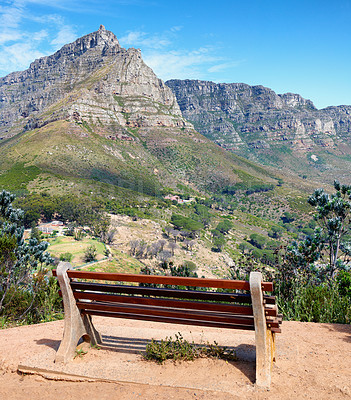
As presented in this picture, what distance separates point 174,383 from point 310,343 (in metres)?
1.57

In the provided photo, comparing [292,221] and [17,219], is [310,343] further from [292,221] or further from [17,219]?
[292,221]

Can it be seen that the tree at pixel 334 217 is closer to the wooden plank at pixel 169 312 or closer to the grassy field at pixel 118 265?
the wooden plank at pixel 169 312

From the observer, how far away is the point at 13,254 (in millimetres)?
4969

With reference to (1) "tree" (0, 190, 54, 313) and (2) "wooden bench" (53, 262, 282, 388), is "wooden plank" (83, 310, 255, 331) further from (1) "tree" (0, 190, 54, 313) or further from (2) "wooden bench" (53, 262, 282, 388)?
(1) "tree" (0, 190, 54, 313)

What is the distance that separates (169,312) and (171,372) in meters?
0.51

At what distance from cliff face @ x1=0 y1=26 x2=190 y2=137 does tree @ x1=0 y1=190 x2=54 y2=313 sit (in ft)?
288

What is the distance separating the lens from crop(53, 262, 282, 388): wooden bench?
230 cm

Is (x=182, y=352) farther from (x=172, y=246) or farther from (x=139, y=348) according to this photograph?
(x=172, y=246)

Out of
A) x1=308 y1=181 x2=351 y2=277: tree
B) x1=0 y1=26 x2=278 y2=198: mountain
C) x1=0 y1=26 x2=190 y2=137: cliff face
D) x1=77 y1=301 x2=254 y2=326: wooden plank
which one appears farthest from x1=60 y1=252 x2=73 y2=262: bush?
x1=0 y1=26 x2=190 y2=137: cliff face

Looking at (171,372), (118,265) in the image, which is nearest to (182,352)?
(171,372)

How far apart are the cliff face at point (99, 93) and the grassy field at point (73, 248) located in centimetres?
5802

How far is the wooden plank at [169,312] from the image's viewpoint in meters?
2.41

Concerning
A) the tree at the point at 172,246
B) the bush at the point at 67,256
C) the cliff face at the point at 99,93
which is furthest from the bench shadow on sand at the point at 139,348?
the cliff face at the point at 99,93

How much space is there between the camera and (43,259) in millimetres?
9125
